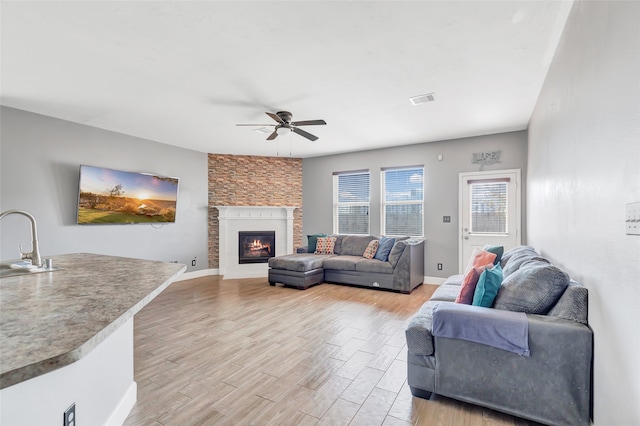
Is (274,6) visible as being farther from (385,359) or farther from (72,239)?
(72,239)

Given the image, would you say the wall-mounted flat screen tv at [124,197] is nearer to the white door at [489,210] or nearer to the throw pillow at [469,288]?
the throw pillow at [469,288]

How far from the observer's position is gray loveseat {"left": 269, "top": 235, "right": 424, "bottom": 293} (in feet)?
16.2

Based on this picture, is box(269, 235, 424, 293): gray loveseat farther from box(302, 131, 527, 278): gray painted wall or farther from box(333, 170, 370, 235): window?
box(333, 170, 370, 235): window

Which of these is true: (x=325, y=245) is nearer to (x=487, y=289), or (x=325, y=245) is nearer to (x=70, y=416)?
(x=487, y=289)

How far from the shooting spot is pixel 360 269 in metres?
5.24

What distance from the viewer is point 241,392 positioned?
Answer: 216 cm

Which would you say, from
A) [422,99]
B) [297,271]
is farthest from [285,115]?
[297,271]

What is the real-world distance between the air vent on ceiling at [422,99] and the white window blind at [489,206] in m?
2.32

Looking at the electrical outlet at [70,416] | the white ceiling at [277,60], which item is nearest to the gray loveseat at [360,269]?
the white ceiling at [277,60]

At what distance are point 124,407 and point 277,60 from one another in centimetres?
281

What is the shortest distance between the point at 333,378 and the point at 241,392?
0.70 metres

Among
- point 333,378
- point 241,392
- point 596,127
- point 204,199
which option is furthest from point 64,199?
point 596,127

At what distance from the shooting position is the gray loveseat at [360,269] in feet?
16.2

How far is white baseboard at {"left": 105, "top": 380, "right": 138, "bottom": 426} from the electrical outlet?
0.45m
